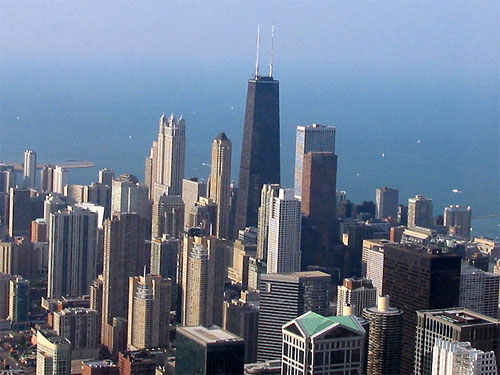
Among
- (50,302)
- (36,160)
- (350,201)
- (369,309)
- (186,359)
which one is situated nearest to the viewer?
(186,359)

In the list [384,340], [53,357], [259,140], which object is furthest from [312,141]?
[384,340]

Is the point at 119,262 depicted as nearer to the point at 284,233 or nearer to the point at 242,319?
the point at 284,233

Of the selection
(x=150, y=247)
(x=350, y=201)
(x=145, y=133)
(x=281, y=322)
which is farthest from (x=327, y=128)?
(x=281, y=322)

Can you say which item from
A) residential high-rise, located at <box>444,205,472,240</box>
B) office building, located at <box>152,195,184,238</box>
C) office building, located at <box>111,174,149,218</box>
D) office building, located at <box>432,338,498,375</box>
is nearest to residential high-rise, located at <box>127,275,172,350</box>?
office building, located at <box>152,195,184,238</box>

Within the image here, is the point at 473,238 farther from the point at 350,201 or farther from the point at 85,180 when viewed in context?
the point at 85,180

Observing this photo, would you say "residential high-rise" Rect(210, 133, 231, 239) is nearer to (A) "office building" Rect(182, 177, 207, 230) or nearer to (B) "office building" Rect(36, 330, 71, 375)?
(A) "office building" Rect(182, 177, 207, 230)

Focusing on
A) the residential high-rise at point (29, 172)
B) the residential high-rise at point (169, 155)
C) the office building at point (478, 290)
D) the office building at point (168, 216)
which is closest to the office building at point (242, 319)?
the office building at point (478, 290)
